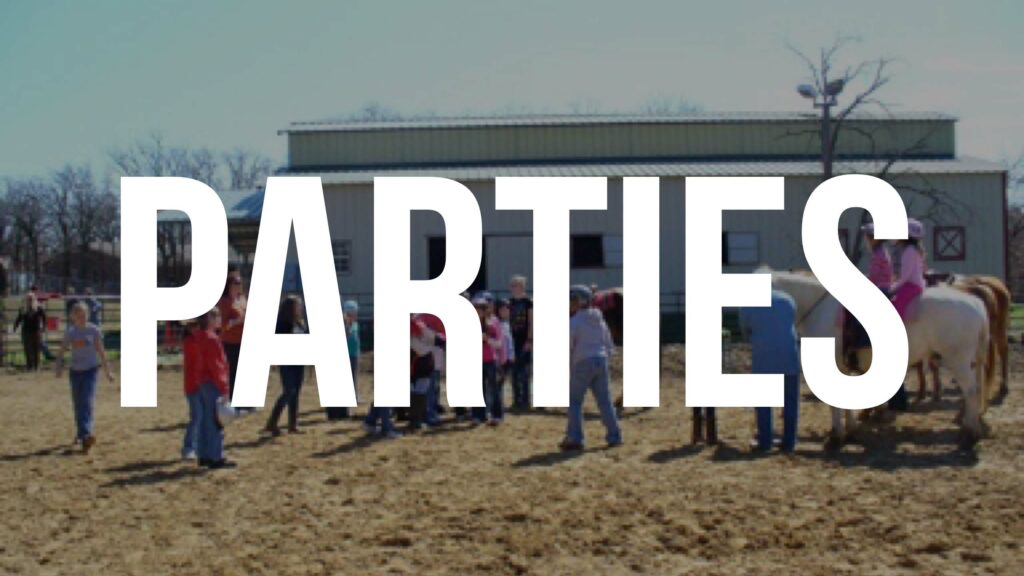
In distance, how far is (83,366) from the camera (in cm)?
1237

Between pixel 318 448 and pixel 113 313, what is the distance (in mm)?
34193

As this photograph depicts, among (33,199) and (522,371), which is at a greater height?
(33,199)

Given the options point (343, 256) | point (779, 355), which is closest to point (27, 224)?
point (343, 256)

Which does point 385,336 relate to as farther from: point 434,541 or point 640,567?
point 640,567

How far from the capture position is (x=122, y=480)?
35.2ft

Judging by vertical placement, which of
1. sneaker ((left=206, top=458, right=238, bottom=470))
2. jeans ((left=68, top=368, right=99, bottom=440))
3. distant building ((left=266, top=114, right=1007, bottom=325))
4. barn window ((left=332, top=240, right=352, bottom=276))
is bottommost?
sneaker ((left=206, top=458, right=238, bottom=470))

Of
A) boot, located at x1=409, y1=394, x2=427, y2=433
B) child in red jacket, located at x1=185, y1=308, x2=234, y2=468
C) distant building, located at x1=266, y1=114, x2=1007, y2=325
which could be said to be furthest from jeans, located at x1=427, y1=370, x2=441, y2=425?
distant building, located at x1=266, y1=114, x2=1007, y2=325

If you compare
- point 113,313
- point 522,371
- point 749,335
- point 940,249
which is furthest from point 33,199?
point 749,335

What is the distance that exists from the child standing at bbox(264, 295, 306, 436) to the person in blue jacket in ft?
17.3

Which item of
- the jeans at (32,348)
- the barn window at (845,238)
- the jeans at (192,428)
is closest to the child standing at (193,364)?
the jeans at (192,428)

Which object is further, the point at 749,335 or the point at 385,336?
the point at 385,336

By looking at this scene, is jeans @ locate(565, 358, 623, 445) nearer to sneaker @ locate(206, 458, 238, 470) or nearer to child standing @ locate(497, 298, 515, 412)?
child standing @ locate(497, 298, 515, 412)

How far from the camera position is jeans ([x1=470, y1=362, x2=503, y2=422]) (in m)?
14.2

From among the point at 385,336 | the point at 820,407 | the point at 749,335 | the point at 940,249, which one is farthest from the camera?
the point at 940,249
